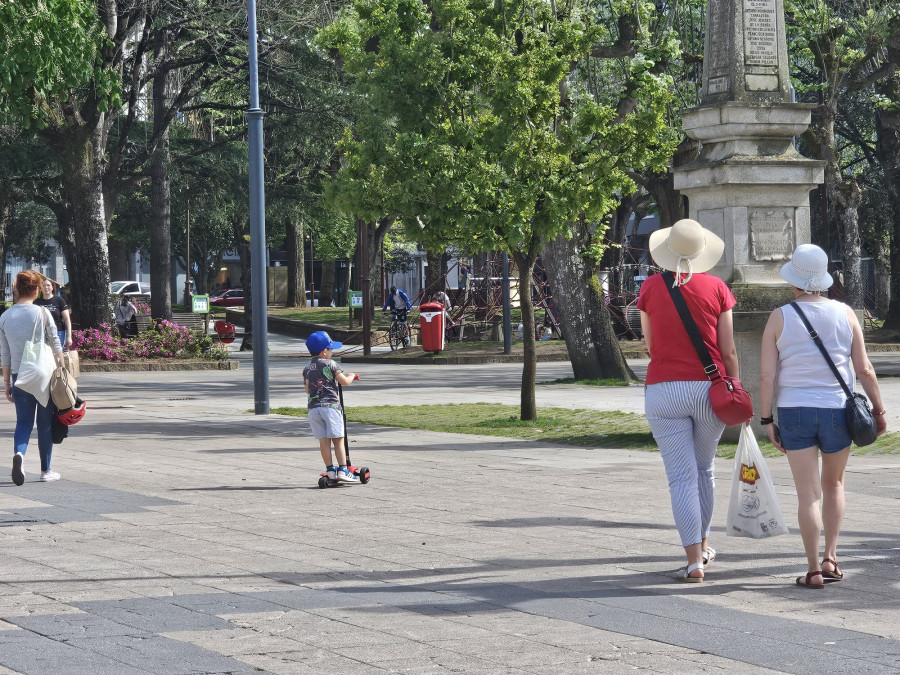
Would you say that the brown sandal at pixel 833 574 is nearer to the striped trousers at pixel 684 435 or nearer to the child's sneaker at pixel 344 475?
the striped trousers at pixel 684 435

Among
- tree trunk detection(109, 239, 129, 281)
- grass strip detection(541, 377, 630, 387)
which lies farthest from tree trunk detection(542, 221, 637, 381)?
tree trunk detection(109, 239, 129, 281)

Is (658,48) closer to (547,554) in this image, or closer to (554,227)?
(554,227)

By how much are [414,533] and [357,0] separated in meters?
10.5

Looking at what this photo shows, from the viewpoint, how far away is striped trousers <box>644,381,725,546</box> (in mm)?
6441

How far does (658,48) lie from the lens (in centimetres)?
1984

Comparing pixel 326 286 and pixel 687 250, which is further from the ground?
pixel 326 286

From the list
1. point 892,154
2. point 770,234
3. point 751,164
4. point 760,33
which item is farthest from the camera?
point 892,154

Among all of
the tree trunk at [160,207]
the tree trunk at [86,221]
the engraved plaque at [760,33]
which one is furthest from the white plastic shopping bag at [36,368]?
the tree trunk at [160,207]

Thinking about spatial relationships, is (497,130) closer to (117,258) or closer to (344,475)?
(344,475)

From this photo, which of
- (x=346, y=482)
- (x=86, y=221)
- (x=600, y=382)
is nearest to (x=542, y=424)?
(x=346, y=482)

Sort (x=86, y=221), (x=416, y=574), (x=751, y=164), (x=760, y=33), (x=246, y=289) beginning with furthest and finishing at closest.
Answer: (x=246, y=289)
(x=86, y=221)
(x=760, y=33)
(x=751, y=164)
(x=416, y=574)

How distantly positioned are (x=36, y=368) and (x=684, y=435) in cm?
594

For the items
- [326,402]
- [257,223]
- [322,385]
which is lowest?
[326,402]

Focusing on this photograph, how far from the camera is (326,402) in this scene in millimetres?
10312
